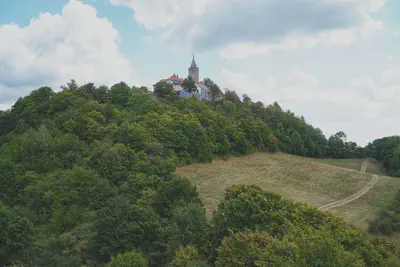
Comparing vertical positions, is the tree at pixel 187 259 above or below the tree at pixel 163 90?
below

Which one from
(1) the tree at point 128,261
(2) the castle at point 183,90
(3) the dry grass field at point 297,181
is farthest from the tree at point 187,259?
(2) the castle at point 183,90

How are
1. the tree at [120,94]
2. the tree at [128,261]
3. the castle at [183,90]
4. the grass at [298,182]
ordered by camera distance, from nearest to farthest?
the tree at [128,261] < the grass at [298,182] < the tree at [120,94] < the castle at [183,90]

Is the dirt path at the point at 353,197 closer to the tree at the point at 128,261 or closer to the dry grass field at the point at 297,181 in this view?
the dry grass field at the point at 297,181

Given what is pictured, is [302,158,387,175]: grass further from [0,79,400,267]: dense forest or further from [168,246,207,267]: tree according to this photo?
[168,246,207,267]: tree

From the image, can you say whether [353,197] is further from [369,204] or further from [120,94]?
[120,94]

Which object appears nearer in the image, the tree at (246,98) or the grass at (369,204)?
the grass at (369,204)
